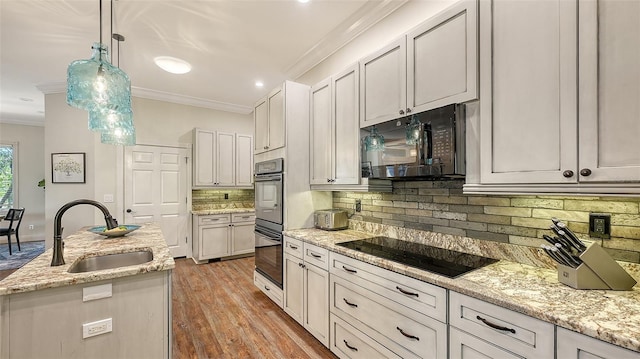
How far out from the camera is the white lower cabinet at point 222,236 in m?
4.76

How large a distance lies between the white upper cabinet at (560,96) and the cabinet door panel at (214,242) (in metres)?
4.32

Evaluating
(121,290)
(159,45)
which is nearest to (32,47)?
(159,45)

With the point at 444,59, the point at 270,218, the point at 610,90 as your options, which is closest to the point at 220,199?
the point at 270,218

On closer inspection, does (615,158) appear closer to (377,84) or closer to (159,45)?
(377,84)

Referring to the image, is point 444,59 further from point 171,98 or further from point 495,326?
point 171,98

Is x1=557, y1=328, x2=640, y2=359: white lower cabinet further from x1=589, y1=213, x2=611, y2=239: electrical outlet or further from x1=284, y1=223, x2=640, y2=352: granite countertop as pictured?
x1=589, y1=213, x2=611, y2=239: electrical outlet

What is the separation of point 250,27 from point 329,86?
3.35 feet

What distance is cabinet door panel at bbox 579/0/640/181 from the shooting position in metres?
1.08

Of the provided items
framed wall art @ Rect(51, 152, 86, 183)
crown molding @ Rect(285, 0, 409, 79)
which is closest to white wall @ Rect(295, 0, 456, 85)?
crown molding @ Rect(285, 0, 409, 79)

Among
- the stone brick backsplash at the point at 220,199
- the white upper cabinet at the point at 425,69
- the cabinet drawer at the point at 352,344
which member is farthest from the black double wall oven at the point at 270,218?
the stone brick backsplash at the point at 220,199

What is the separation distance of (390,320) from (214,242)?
12.7 ft

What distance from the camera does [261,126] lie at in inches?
136

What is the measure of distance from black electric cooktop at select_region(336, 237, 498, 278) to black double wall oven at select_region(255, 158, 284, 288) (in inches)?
39.8

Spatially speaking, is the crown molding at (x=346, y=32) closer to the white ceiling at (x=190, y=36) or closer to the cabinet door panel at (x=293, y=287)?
the white ceiling at (x=190, y=36)
